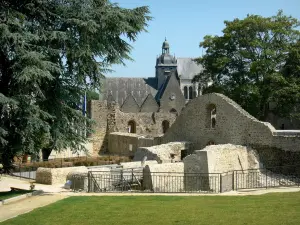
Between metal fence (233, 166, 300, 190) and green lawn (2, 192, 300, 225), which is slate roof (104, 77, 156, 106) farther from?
green lawn (2, 192, 300, 225)

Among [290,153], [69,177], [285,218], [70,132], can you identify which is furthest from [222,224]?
[290,153]

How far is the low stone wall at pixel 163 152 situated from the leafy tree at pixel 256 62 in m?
7.46

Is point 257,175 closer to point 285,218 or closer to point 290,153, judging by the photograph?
point 290,153

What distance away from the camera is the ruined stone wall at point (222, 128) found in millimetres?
22578

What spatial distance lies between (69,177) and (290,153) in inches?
452

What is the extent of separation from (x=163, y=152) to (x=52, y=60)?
1215 centimetres

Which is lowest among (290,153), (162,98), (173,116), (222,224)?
(222,224)

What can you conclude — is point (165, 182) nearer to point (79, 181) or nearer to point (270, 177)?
point (79, 181)

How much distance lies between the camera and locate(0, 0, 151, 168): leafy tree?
11.9 meters

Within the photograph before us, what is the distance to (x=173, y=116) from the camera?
129ft

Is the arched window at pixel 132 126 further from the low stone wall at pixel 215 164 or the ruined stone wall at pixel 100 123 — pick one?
the low stone wall at pixel 215 164

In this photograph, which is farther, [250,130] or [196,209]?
[250,130]

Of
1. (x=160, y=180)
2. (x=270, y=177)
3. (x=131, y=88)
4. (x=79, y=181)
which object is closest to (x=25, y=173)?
(x=79, y=181)

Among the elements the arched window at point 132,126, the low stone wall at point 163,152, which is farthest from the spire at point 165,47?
the low stone wall at point 163,152
